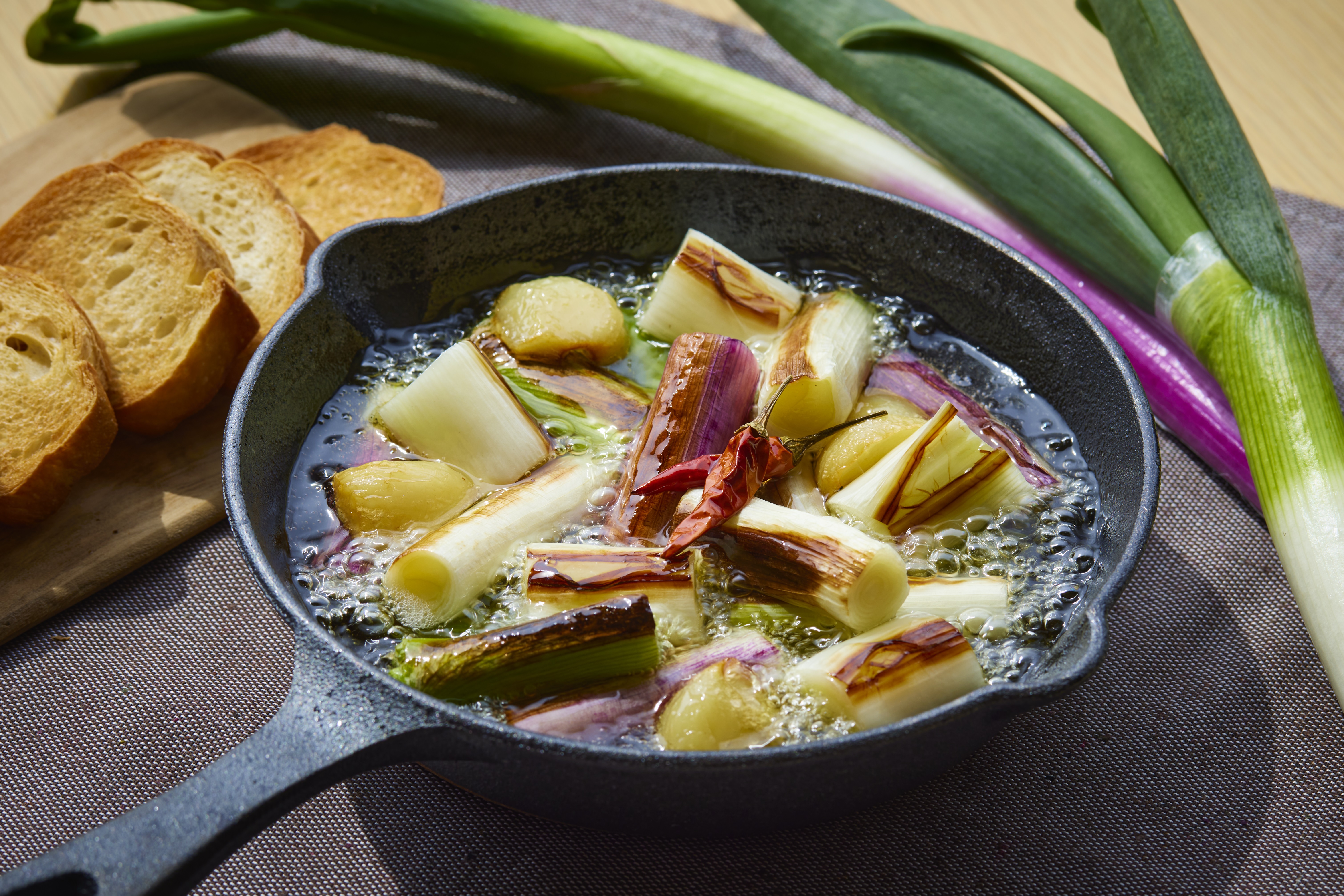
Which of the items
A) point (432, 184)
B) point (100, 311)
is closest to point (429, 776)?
point (100, 311)

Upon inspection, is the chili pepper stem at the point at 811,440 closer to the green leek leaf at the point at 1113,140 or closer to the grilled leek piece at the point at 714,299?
the grilled leek piece at the point at 714,299

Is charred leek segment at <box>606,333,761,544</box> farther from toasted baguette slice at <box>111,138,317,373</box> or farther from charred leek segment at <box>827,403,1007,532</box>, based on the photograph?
toasted baguette slice at <box>111,138,317,373</box>

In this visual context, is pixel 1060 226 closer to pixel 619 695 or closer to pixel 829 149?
pixel 829 149

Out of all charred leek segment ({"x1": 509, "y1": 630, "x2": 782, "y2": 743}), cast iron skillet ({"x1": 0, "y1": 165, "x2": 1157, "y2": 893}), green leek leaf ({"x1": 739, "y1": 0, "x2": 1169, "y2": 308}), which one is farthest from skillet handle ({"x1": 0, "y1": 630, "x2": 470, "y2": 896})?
green leek leaf ({"x1": 739, "y1": 0, "x2": 1169, "y2": 308})

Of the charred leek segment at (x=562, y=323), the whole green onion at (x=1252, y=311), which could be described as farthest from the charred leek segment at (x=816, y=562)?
the whole green onion at (x=1252, y=311)

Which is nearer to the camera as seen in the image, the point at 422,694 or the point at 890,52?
the point at 422,694

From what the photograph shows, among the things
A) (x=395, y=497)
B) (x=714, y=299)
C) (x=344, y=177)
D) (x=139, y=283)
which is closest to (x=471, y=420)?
(x=395, y=497)

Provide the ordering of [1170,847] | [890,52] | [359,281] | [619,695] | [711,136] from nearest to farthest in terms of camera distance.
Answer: [619,695] → [1170,847] → [359,281] → [890,52] → [711,136]
